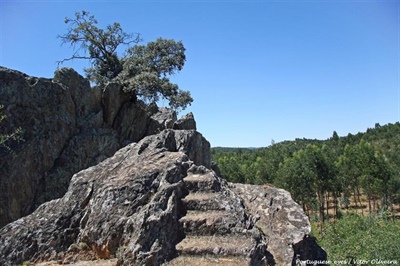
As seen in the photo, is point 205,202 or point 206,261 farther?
point 205,202

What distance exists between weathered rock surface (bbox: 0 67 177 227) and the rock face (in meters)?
8.04

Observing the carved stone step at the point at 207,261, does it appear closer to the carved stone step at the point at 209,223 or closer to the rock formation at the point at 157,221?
the rock formation at the point at 157,221

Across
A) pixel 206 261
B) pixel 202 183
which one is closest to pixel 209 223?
pixel 206 261

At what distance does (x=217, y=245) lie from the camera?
30.0ft

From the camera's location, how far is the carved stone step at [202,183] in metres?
10.9

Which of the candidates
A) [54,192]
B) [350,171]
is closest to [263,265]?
[54,192]

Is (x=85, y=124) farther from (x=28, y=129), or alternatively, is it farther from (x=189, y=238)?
(x=189, y=238)

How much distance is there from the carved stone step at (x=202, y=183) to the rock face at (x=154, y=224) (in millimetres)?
32

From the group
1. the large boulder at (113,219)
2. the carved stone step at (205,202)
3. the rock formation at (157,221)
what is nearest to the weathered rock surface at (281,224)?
the rock formation at (157,221)

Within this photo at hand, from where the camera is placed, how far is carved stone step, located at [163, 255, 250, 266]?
8625 mm

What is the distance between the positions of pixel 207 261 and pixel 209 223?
1153 mm

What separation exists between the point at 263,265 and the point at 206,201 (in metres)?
2.48

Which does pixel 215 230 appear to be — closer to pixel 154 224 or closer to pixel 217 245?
pixel 217 245

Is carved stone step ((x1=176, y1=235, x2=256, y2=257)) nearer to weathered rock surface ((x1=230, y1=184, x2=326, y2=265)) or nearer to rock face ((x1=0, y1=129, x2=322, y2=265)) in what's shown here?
rock face ((x1=0, y1=129, x2=322, y2=265))
